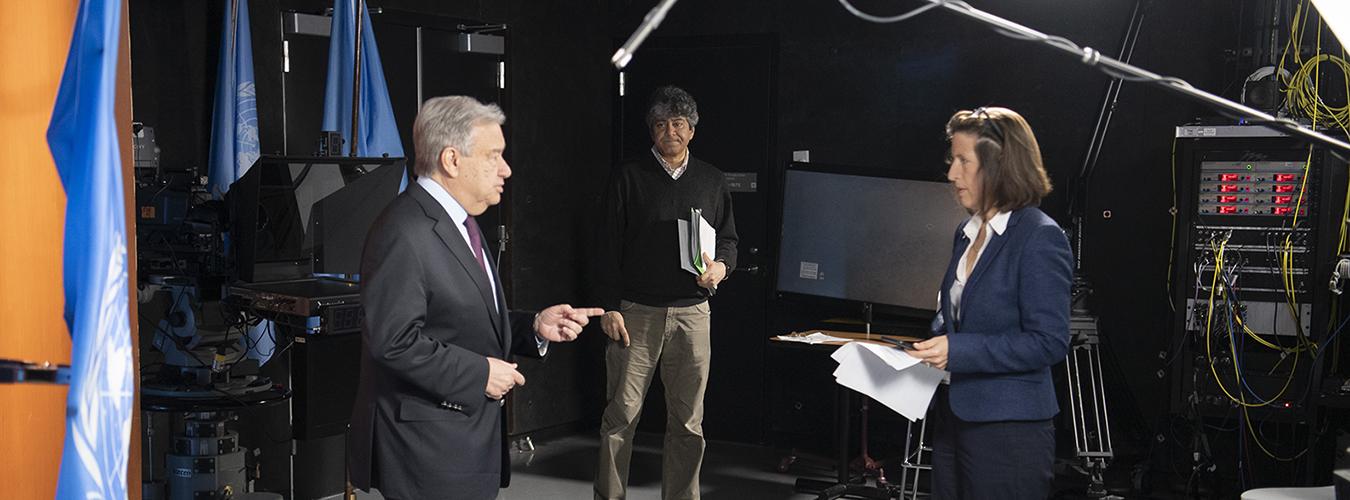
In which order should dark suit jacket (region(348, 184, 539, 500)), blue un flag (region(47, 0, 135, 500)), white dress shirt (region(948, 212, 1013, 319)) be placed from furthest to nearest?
1. white dress shirt (region(948, 212, 1013, 319))
2. dark suit jacket (region(348, 184, 539, 500))
3. blue un flag (region(47, 0, 135, 500))

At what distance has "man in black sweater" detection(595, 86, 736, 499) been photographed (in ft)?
14.3

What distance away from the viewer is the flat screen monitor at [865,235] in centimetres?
503

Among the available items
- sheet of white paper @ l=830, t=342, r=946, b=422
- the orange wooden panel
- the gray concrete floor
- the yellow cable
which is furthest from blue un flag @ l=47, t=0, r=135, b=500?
the yellow cable

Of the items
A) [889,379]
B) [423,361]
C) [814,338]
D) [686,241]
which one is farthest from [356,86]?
[889,379]

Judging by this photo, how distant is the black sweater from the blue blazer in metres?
1.83

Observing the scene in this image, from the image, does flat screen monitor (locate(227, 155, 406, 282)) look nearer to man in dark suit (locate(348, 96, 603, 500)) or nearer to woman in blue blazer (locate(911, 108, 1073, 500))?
man in dark suit (locate(348, 96, 603, 500))

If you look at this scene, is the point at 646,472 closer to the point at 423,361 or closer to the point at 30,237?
the point at 423,361

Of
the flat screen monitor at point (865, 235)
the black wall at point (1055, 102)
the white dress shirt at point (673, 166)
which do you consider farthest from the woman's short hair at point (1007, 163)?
the black wall at point (1055, 102)

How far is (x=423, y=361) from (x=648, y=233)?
82.3 inches

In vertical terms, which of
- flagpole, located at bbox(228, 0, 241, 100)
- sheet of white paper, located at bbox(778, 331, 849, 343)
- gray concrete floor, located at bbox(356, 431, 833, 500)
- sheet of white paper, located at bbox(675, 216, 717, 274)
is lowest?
gray concrete floor, located at bbox(356, 431, 833, 500)

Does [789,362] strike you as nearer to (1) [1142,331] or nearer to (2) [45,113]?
(1) [1142,331]

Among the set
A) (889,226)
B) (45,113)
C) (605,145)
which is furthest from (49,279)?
(605,145)

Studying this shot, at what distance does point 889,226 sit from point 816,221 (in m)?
0.34

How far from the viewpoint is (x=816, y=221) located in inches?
208
